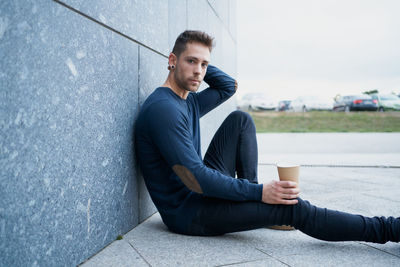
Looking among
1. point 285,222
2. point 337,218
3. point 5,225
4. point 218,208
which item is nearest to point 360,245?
point 337,218

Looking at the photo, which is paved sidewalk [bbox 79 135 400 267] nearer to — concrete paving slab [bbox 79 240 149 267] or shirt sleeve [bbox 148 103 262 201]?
concrete paving slab [bbox 79 240 149 267]

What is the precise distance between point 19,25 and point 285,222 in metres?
1.81

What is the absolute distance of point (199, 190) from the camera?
2.24 meters

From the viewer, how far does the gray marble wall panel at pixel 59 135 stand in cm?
150

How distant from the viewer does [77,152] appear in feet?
6.52

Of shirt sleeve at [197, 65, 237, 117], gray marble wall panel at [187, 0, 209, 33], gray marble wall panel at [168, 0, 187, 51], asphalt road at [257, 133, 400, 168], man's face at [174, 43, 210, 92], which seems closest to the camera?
man's face at [174, 43, 210, 92]

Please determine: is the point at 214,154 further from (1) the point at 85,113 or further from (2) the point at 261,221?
(1) the point at 85,113

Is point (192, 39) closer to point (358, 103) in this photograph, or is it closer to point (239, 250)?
point (239, 250)

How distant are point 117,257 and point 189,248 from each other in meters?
0.45

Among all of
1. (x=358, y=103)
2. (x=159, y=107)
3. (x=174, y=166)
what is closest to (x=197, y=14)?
(x=159, y=107)

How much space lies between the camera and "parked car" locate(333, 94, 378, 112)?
20.4m

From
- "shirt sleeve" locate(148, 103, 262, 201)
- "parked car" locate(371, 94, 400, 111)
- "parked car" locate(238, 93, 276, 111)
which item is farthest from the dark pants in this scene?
"parked car" locate(238, 93, 276, 111)

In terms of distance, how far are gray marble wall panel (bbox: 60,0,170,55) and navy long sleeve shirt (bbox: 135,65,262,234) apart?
545 mm

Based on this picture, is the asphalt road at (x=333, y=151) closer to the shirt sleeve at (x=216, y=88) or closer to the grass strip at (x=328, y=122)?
the shirt sleeve at (x=216, y=88)
